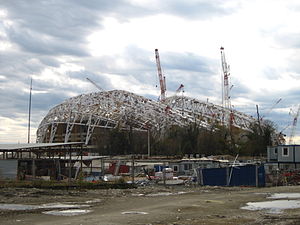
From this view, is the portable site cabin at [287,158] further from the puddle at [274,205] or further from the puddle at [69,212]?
the puddle at [69,212]

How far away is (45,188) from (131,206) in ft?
29.3

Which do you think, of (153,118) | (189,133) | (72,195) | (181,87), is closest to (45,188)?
(72,195)

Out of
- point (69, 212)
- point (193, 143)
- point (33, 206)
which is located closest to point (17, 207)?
point (33, 206)

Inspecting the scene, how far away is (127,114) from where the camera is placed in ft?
358

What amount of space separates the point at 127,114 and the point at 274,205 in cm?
9192

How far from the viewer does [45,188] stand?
25469 mm

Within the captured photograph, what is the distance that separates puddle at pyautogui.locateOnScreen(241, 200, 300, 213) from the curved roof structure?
7948 cm

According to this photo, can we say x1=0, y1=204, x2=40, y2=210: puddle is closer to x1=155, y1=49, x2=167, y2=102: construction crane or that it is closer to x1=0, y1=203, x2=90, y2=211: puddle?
x1=0, y1=203, x2=90, y2=211: puddle

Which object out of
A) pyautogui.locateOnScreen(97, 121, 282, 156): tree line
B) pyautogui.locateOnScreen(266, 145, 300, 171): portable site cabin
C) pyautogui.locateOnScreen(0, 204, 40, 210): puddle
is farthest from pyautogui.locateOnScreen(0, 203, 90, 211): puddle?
pyautogui.locateOnScreen(97, 121, 282, 156): tree line

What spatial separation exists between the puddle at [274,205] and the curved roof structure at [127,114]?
7948cm

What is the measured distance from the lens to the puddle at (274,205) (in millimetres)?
16562

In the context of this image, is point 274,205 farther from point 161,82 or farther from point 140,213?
point 161,82

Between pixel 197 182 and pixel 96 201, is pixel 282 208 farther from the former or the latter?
pixel 197 182

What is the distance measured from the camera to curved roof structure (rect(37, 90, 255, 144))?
106125mm
